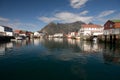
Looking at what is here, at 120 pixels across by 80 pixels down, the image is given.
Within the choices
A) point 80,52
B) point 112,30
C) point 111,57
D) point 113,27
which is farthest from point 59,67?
point 112,30

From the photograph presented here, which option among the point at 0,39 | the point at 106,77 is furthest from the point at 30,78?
the point at 0,39

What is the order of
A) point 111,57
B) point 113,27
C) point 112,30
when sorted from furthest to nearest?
point 112,30
point 113,27
point 111,57

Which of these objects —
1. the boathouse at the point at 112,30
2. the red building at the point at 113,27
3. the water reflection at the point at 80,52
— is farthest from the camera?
the red building at the point at 113,27

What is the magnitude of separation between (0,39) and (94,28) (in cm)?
8687

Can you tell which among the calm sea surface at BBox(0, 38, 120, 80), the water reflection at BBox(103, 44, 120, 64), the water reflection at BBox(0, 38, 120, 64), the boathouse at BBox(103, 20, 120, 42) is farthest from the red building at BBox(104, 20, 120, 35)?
the calm sea surface at BBox(0, 38, 120, 80)

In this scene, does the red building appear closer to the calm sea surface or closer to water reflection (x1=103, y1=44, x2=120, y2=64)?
water reflection (x1=103, y1=44, x2=120, y2=64)

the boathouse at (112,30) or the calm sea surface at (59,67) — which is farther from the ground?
the boathouse at (112,30)

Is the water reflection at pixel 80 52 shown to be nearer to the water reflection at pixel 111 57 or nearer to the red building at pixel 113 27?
the water reflection at pixel 111 57

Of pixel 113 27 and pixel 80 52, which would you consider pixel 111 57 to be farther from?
pixel 113 27

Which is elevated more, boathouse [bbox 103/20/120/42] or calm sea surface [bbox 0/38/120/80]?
boathouse [bbox 103/20/120/42]

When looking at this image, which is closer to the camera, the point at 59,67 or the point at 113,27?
the point at 59,67

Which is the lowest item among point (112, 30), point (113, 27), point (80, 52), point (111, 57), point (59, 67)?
point (59, 67)

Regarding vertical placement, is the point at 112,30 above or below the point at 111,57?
above

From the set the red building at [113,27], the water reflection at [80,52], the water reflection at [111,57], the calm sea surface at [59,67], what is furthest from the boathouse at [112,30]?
the calm sea surface at [59,67]
